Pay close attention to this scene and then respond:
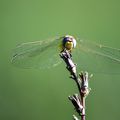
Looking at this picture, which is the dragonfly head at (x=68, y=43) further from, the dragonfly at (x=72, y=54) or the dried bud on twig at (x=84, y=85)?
the dried bud on twig at (x=84, y=85)

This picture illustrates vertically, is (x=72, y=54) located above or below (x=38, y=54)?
below

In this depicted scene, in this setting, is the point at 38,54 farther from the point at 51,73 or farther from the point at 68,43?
the point at 51,73

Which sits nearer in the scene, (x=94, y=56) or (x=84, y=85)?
(x=84, y=85)

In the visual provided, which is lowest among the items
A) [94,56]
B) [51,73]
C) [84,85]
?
[84,85]

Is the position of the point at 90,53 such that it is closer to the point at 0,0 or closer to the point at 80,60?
the point at 80,60

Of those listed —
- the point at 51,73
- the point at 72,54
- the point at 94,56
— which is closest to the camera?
the point at 72,54

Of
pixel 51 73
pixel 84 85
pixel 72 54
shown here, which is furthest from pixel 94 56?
pixel 51 73

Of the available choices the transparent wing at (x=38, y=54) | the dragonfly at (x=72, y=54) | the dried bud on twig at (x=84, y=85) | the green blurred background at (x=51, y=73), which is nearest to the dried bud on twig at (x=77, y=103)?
the dried bud on twig at (x=84, y=85)

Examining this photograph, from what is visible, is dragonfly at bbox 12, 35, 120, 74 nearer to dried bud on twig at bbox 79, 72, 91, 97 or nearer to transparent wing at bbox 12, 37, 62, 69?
transparent wing at bbox 12, 37, 62, 69
